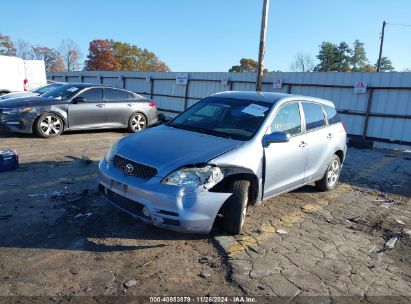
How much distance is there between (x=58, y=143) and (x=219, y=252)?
21.0 ft

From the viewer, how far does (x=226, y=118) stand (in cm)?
511

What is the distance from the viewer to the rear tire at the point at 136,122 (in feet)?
37.4

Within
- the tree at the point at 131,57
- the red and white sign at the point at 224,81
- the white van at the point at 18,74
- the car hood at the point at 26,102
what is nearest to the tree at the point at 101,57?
the tree at the point at 131,57

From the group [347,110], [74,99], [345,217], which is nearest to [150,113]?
[74,99]

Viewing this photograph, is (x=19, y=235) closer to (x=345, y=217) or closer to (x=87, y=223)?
(x=87, y=223)

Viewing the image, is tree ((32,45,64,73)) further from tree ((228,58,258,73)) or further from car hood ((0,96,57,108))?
car hood ((0,96,57,108))

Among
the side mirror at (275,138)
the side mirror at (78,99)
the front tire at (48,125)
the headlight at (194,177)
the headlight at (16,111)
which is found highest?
the side mirror at (275,138)

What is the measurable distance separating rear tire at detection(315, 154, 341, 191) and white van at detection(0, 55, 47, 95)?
42.8ft

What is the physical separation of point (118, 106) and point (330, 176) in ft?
22.0

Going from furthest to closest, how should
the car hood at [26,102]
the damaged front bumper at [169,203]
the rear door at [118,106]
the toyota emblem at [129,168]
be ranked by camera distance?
the rear door at [118,106] < the car hood at [26,102] < the toyota emblem at [129,168] < the damaged front bumper at [169,203]

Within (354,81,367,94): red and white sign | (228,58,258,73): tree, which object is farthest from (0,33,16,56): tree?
(354,81,367,94): red and white sign

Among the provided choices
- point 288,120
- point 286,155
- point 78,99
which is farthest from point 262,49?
point 286,155

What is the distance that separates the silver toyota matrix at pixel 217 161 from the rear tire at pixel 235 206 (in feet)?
0.04

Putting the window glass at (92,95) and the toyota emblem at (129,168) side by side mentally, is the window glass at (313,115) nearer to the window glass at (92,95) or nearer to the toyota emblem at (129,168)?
the toyota emblem at (129,168)
